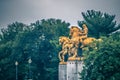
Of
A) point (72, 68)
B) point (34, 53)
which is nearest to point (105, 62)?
point (72, 68)

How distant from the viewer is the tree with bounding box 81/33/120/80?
Answer: 160 ft

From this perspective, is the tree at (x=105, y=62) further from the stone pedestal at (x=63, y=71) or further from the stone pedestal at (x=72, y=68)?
the stone pedestal at (x=63, y=71)

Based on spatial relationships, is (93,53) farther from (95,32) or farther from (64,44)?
(95,32)

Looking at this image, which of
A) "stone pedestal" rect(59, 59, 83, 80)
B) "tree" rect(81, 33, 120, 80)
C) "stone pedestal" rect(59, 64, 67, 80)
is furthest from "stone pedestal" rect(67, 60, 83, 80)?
"tree" rect(81, 33, 120, 80)

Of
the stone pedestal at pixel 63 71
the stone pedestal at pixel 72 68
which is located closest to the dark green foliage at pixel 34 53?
the stone pedestal at pixel 63 71

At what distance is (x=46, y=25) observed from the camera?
260 ft

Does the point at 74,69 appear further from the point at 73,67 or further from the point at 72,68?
the point at 72,68

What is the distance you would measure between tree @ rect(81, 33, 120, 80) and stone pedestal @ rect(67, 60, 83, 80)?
8.65m

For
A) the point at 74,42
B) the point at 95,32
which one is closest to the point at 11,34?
the point at 95,32

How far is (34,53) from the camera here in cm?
7488

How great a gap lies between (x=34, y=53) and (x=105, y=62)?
1082 inches

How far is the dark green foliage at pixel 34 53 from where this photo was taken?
74.3 metres

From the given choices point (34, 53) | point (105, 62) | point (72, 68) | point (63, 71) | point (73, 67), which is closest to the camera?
point (105, 62)

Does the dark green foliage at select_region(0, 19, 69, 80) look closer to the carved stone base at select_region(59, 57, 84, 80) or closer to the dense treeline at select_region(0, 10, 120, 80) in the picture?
the dense treeline at select_region(0, 10, 120, 80)
